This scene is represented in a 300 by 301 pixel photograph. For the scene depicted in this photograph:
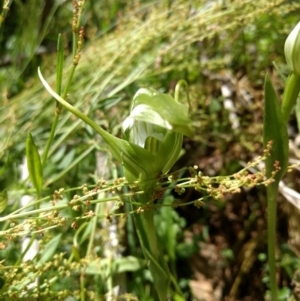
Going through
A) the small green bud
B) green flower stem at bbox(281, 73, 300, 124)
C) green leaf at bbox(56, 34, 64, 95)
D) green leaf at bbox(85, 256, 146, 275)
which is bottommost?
green leaf at bbox(85, 256, 146, 275)

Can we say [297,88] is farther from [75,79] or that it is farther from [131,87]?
[75,79]

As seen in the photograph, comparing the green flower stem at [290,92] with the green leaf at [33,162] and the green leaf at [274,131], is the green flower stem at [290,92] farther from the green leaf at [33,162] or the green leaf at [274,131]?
the green leaf at [33,162]

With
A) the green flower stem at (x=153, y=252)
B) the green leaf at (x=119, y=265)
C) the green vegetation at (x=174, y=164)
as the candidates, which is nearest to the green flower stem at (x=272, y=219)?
the green vegetation at (x=174, y=164)

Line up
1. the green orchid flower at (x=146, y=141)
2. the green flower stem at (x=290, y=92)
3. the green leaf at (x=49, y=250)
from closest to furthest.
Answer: the green orchid flower at (x=146, y=141) < the green flower stem at (x=290, y=92) < the green leaf at (x=49, y=250)

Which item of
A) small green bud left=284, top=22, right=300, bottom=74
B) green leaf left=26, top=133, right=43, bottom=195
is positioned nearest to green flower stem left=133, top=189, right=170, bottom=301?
green leaf left=26, top=133, right=43, bottom=195

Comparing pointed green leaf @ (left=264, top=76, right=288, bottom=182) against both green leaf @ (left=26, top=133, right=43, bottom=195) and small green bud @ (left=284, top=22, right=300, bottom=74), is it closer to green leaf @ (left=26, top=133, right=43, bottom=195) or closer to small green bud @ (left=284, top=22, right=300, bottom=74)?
small green bud @ (left=284, top=22, right=300, bottom=74)

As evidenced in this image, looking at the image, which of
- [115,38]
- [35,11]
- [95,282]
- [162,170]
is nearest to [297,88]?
[162,170]
